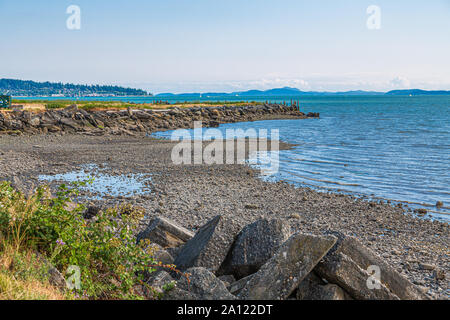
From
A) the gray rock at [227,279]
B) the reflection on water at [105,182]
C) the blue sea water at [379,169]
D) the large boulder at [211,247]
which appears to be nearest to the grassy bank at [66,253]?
the large boulder at [211,247]

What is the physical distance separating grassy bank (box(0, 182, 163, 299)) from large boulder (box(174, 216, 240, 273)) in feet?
2.45

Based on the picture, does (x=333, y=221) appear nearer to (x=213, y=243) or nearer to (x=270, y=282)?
(x=213, y=243)

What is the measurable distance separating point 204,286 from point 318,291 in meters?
1.37

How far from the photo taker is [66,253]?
505 cm

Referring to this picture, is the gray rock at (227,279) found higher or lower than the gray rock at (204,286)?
lower

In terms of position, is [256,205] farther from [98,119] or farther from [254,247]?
[98,119]

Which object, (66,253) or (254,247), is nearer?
(66,253)

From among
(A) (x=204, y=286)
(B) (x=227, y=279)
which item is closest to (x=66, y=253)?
(A) (x=204, y=286)

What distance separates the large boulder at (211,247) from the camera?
19.3 ft

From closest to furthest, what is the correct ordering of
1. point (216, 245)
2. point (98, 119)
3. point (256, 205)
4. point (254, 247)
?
point (254, 247) < point (216, 245) < point (256, 205) < point (98, 119)

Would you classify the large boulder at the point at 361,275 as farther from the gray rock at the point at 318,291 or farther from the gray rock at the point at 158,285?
the gray rock at the point at 158,285

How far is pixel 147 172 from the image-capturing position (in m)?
18.0

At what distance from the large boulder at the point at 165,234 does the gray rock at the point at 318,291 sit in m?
3.16

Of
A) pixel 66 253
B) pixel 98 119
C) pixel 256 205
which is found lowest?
pixel 256 205
